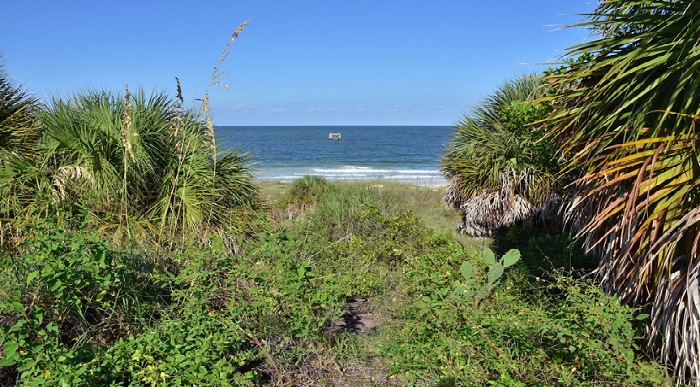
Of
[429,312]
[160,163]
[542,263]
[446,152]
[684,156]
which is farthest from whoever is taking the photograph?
[446,152]

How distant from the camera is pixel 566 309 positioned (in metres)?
4.49

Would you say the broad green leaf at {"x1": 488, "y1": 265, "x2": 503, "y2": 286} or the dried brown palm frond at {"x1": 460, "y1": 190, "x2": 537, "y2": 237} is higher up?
the broad green leaf at {"x1": 488, "y1": 265, "x2": 503, "y2": 286}

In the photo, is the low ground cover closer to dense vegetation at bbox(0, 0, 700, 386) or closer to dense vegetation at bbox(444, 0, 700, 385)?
dense vegetation at bbox(0, 0, 700, 386)

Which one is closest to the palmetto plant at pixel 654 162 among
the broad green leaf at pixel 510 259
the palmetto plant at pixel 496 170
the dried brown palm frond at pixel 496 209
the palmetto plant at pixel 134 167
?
the broad green leaf at pixel 510 259

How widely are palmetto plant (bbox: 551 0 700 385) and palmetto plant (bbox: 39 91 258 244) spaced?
419 centimetres

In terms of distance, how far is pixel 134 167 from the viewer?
6512 mm

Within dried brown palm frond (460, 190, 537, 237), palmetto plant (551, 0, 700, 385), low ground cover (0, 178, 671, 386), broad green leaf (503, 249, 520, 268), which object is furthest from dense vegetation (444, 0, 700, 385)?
dried brown palm frond (460, 190, 537, 237)

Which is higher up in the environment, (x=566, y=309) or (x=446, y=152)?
(x=446, y=152)

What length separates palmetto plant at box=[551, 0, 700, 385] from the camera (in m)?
3.74

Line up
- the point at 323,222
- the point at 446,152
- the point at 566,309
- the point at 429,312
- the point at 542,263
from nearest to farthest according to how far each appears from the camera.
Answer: the point at 566,309 < the point at 429,312 < the point at 542,263 < the point at 323,222 < the point at 446,152

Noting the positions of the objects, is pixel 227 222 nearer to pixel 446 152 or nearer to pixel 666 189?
pixel 666 189

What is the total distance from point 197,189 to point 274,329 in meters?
2.69

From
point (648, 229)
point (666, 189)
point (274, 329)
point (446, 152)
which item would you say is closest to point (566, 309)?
point (648, 229)

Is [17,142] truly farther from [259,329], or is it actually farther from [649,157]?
[649,157]
